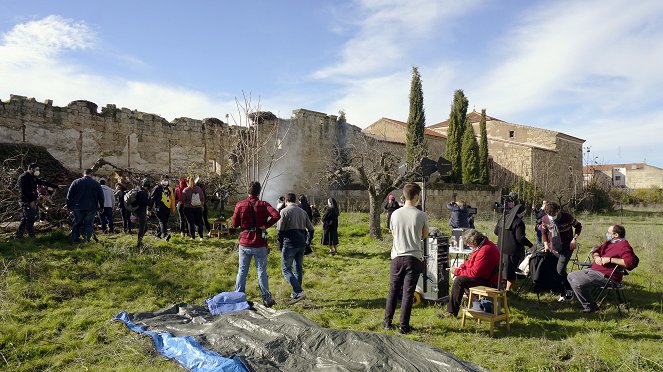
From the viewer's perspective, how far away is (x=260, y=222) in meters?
6.29

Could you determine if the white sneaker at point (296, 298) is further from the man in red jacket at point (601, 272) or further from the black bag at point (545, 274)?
the man in red jacket at point (601, 272)

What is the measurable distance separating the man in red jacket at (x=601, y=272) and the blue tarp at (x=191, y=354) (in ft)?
16.0

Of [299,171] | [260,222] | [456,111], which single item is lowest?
[260,222]

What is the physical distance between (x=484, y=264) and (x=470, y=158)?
2176 cm

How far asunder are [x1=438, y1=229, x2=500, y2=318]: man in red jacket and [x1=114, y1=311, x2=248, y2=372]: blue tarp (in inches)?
120

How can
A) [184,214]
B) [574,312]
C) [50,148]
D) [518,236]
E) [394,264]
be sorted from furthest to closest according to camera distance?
1. [50,148]
2. [184,214]
3. [518,236]
4. [574,312]
5. [394,264]

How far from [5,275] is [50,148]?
33.8ft

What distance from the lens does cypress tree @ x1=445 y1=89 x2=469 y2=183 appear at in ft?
87.8

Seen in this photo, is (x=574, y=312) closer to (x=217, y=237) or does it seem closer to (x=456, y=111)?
(x=217, y=237)

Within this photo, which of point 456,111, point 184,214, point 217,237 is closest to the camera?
point 184,214

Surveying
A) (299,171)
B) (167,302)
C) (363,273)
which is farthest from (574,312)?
(299,171)

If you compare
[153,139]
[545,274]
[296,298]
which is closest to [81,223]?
[296,298]

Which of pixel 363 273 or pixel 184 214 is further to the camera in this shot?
pixel 184 214

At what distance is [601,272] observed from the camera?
6.22m
